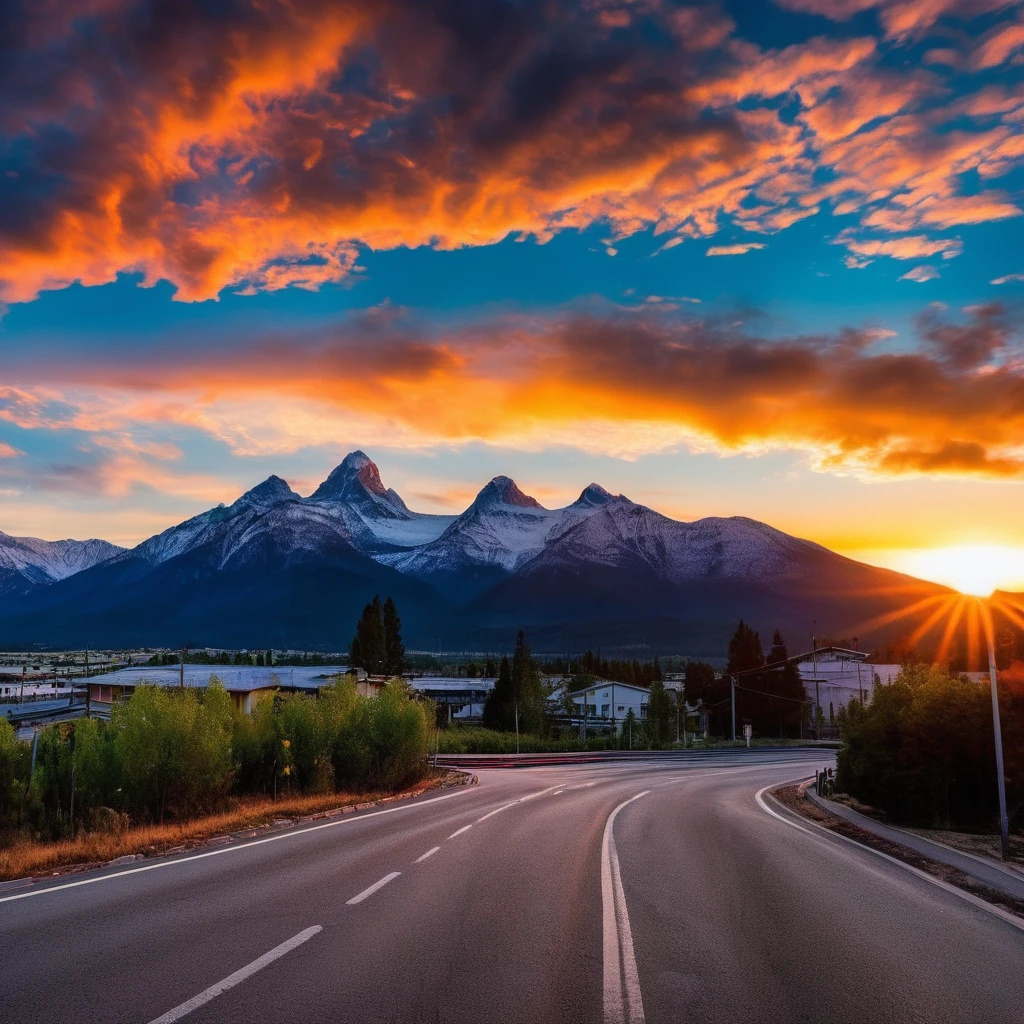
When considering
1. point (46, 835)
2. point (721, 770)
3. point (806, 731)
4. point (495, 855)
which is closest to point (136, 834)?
point (46, 835)

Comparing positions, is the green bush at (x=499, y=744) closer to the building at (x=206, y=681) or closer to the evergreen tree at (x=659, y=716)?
the evergreen tree at (x=659, y=716)

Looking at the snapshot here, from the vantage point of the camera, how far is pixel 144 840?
16.9 meters

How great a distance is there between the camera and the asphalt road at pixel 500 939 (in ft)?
25.0

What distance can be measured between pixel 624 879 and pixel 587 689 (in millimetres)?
104584

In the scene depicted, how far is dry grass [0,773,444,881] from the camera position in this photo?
14.8 metres

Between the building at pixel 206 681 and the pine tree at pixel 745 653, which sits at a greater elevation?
the pine tree at pixel 745 653

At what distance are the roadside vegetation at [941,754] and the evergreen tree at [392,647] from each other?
83111mm

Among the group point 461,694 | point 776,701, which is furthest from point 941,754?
point 461,694

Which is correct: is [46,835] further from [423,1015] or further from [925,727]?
[925,727]

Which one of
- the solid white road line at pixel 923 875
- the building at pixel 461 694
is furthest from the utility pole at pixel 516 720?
the solid white road line at pixel 923 875

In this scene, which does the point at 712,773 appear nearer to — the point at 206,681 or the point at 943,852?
the point at 943,852

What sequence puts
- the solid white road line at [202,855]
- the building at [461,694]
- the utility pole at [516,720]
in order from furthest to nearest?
the building at [461,694] < the utility pole at [516,720] < the solid white road line at [202,855]

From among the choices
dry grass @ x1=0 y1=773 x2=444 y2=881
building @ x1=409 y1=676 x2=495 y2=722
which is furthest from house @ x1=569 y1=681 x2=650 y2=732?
dry grass @ x1=0 y1=773 x2=444 y2=881

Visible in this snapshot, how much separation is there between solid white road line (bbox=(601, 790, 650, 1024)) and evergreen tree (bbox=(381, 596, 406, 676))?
95426mm
